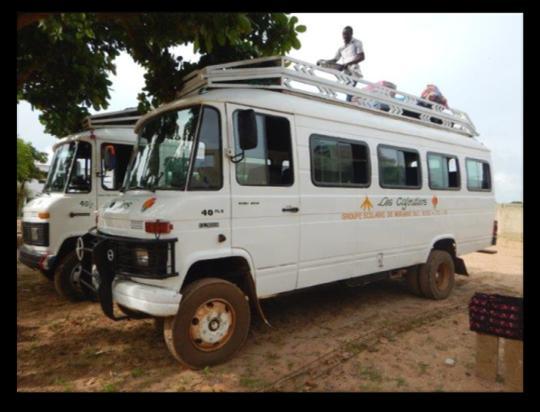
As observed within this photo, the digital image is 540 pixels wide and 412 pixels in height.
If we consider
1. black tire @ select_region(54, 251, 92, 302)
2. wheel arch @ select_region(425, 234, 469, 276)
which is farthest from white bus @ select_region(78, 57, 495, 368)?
black tire @ select_region(54, 251, 92, 302)

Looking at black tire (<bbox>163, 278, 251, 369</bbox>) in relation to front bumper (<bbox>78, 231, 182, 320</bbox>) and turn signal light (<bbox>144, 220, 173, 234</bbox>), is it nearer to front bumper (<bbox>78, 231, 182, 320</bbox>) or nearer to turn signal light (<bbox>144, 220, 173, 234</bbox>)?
front bumper (<bbox>78, 231, 182, 320</bbox>)

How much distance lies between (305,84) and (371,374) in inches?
141

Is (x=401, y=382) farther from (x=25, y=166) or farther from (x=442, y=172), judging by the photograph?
(x=25, y=166)

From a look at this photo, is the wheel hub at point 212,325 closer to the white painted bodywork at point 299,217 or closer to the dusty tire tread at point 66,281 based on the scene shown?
the white painted bodywork at point 299,217

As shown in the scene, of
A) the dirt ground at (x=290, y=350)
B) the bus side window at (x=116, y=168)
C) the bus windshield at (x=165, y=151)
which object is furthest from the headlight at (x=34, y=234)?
the bus windshield at (x=165, y=151)

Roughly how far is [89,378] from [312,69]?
4542mm

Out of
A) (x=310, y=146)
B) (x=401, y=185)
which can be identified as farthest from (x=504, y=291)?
(x=310, y=146)

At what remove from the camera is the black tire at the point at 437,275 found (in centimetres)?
646

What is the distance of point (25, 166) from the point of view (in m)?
14.8

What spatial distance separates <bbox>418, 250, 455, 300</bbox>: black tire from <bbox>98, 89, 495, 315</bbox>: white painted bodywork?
0.27 meters

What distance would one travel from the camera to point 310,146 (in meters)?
4.70

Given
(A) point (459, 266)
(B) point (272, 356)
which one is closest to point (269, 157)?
(B) point (272, 356)

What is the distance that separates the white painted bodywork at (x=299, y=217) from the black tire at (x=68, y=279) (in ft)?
7.87

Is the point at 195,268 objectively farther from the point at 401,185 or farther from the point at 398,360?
the point at 401,185
